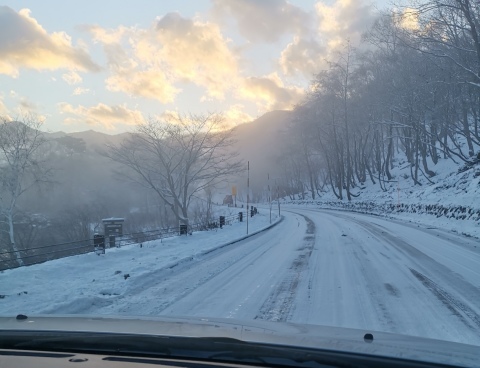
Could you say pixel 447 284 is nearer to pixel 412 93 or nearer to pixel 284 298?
pixel 284 298

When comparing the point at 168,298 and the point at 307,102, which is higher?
the point at 307,102

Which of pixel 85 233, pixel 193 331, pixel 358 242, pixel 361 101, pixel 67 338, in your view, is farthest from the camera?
pixel 361 101

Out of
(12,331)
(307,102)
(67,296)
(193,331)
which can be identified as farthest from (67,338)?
(307,102)

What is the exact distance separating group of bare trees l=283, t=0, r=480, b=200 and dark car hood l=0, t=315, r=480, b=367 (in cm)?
2346

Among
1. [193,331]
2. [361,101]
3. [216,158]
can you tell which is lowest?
[193,331]

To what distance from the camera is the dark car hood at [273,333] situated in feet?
9.18

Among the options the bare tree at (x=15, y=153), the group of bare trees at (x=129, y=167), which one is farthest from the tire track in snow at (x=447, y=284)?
the bare tree at (x=15, y=153)

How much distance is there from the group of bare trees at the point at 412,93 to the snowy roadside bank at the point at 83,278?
61.0ft

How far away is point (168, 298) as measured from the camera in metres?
8.89

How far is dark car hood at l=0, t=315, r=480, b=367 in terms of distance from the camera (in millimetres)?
2799

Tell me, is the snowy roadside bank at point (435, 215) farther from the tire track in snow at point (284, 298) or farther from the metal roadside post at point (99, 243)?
the metal roadside post at point (99, 243)

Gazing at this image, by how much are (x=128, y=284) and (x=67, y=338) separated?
289 inches

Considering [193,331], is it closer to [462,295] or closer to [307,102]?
[462,295]

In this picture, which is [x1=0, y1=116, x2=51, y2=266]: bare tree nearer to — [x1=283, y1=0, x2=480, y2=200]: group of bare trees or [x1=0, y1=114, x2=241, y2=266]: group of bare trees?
[x1=0, y1=114, x2=241, y2=266]: group of bare trees
